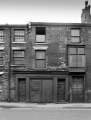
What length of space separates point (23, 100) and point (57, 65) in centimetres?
539

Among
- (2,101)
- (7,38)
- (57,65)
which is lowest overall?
(2,101)

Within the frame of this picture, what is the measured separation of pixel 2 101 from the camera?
2489 cm

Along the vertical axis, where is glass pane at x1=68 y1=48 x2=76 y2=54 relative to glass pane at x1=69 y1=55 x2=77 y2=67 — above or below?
above

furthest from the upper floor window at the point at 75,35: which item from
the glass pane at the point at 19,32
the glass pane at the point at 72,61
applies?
the glass pane at the point at 19,32

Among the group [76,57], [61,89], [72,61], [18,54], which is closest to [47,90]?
[61,89]

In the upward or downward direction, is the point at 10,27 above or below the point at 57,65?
above

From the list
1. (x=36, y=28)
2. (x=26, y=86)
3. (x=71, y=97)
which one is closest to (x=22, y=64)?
(x=26, y=86)

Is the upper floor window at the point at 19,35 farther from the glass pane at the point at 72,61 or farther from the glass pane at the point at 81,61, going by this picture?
the glass pane at the point at 81,61

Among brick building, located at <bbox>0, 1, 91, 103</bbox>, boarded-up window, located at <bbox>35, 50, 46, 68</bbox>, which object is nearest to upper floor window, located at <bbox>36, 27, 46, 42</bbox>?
brick building, located at <bbox>0, 1, 91, 103</bbox>

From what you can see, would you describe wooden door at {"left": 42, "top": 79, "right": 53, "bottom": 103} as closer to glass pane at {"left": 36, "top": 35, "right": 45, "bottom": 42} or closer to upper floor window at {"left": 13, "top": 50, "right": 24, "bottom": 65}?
upper floor window at {"left": 13, "top": 50, "right": 24, "bottom": 65}

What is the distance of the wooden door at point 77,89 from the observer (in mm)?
25016

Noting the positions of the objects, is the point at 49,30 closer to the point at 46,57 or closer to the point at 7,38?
the point at 46,57

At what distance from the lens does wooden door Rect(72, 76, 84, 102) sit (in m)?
25.0

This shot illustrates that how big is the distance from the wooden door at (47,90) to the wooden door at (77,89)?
2463 millimetres
